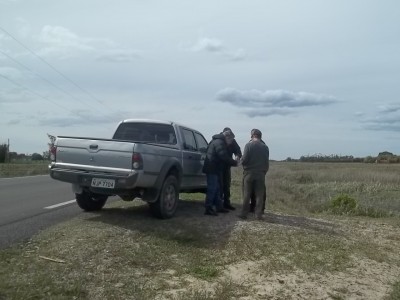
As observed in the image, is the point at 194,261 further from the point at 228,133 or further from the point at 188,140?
the point at 188,140

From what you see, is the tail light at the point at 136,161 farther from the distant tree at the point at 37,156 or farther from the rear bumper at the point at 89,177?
the distant tree at the point at 37,156

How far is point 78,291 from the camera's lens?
504 centimetres

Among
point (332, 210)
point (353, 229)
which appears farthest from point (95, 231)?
point (332, 210)

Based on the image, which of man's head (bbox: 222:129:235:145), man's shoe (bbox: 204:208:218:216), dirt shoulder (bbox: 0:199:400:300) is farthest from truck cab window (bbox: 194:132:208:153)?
dirt shoulder (bbox: 0:199:400:300)

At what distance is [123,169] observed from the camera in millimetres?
7715

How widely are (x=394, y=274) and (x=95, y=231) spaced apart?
14.1 feet

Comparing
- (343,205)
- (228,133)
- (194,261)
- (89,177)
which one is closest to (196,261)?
(194,261)

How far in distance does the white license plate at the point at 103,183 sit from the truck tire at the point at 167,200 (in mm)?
941

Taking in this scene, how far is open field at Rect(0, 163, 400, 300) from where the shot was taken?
5.29 m

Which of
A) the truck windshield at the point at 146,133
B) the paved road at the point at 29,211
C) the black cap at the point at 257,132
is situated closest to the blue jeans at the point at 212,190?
the truck windshield at the point at 146,133

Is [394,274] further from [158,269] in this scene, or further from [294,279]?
[158,269]

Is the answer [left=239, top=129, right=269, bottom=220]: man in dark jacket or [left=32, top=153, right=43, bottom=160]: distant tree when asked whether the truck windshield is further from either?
[left=32, top=153, right=43, bottom=160]: distant tree

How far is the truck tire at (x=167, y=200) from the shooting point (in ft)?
27.5

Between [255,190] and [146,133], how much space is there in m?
2.47
